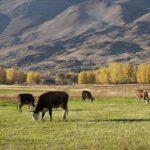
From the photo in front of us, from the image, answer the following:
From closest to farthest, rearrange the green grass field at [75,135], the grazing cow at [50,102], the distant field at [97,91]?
the green grass field at [75,135]
the grazing cow at [50,102]
the distant field at [97,91]

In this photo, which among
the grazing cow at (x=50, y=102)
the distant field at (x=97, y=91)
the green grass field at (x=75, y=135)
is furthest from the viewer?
the distant field at (x=97, y=91)

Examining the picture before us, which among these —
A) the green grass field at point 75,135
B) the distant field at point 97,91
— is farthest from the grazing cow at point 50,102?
the distant field at point 97,91

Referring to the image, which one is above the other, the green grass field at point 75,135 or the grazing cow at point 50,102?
the grazing cow at point 50,102

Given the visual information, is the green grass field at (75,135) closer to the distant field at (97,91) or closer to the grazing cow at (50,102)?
the grazing cow at (50,102)

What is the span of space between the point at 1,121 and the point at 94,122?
7079mm

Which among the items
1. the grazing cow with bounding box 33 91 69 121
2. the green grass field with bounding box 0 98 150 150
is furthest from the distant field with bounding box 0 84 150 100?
the green grass field with bounding box 0 98 150 150

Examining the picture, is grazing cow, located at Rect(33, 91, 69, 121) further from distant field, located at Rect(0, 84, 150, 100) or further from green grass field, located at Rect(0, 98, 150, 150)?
distant field, located at Rect(0, 84, 150, 100)

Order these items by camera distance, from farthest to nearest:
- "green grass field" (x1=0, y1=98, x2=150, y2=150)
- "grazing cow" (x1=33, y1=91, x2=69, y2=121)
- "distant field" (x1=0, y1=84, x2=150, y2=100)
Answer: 1. "distant field" (x1=0, y1=84, x2=150, y2=100)
2. "grazing cow" (x1=33, y1=91, x2=69, y2=121)
3. "green grass field" (x1=0, y1=98, x2=150, y2=150)

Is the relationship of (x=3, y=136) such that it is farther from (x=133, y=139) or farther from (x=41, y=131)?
(x=133, y=139)

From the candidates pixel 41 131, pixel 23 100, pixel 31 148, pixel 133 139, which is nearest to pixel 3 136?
pixel 41 131

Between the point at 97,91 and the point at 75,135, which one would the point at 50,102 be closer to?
the point at 75,135

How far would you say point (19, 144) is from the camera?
77.8 feet

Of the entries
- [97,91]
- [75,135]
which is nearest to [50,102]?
[75,135]

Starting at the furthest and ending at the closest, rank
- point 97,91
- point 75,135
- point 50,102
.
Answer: point 97,91 → point 50,102 → point 75,135
